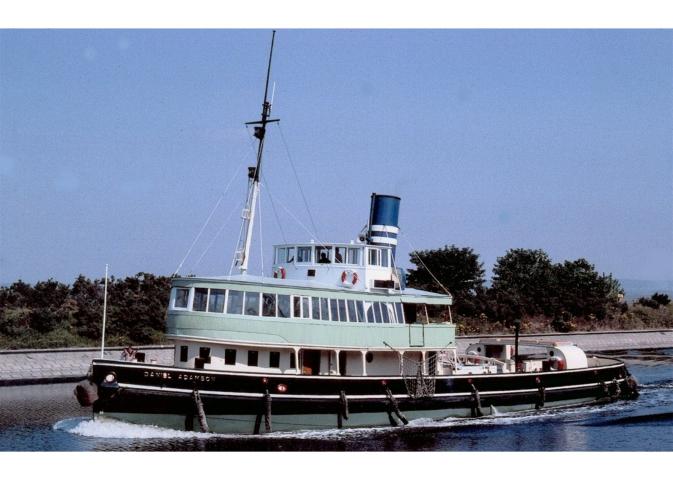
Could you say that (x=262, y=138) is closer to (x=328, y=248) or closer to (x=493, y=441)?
(x=328, y=248)

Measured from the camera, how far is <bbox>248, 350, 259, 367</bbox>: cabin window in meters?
25.5

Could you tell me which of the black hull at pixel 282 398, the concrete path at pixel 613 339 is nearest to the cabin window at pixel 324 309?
the black hull at pixel 282 398

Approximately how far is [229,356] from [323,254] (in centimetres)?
563

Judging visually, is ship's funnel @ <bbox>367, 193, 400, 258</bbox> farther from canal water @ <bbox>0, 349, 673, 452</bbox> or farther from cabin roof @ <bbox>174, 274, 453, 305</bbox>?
canal water @ <bbox>0, 349, 673, 452</bbox>

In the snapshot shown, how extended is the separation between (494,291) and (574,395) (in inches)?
1531

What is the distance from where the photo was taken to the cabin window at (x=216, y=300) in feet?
81.1

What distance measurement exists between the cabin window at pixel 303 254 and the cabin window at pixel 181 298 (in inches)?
212

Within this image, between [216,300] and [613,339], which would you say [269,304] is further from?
[613,339]

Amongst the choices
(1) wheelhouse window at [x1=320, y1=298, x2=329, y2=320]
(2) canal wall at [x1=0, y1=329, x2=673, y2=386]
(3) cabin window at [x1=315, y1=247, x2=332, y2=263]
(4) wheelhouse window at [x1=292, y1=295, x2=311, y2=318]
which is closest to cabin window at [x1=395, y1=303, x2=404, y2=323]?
(3) cabin window at [x1=315, y1=247, x2=332, y2=263]

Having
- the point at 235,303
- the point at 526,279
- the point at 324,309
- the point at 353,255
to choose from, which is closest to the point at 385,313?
the point at 353,255

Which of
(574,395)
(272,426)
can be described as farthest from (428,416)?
(574,395)

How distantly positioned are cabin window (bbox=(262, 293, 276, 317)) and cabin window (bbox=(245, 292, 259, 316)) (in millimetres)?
262

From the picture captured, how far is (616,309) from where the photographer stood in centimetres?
7262

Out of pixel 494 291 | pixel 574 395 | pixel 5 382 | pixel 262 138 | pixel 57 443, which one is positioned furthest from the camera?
pixel 494 291
